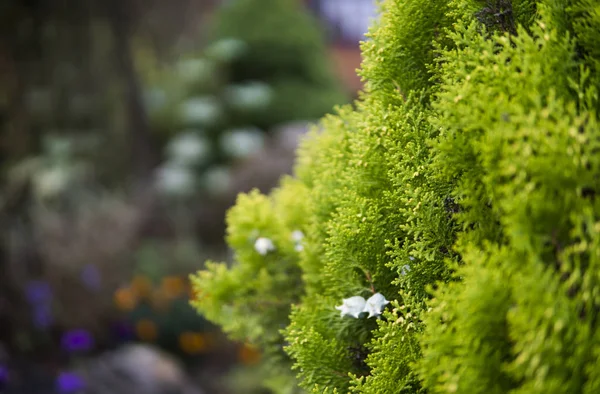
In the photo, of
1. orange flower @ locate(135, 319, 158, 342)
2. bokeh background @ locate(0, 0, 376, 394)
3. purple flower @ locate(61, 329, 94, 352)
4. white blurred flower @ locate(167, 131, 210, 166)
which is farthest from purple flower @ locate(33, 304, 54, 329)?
white blurred flower @ locate(167, 131, 210, 166)

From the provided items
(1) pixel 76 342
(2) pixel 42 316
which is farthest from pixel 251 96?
(1) pixel 76 342

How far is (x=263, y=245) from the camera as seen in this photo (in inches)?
85.8

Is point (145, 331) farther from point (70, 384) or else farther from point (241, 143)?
point (241, 143)

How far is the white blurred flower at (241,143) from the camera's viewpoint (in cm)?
782

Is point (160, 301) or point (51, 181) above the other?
point (51, 181)

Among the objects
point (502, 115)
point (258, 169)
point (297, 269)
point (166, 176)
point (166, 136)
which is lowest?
point (502, 115)

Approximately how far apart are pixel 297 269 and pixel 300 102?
6719 mm

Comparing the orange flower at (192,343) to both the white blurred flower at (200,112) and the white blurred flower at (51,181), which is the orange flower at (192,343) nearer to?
the white blurred flower at (51,181)

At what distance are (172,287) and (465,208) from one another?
5170mm

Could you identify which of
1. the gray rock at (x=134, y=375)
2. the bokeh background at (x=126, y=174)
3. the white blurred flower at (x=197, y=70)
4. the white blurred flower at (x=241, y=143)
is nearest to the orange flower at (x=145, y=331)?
the bokeh background at (x=126, y=174)

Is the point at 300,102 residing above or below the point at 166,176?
above

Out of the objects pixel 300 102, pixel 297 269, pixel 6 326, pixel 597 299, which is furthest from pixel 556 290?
pixel 300 102

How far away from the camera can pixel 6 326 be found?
5.23 metres

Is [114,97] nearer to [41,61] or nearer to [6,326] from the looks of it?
[41,61]
